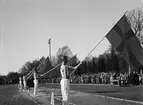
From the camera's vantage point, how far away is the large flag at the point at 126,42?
1108 centimetres

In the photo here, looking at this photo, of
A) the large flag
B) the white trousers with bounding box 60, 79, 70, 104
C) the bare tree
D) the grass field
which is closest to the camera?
the large flag

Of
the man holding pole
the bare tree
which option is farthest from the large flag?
the bare tree

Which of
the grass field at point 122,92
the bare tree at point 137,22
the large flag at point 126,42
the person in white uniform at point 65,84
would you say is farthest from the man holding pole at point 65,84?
the bare tree at point 137,22

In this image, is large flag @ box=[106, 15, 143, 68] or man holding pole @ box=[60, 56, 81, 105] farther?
man holding pole @ box=[60, 56, 81, 105]

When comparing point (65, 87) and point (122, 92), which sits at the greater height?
point (65, 87)

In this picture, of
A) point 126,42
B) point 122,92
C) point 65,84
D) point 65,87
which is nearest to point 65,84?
point 65,84

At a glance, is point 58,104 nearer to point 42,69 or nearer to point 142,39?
point 42,69

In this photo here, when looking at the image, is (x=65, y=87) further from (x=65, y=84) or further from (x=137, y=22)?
(x=137, y=22)

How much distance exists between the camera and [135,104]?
1308 centimetres

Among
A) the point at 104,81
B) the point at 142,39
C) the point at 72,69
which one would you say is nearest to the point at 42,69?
the point at 72,69

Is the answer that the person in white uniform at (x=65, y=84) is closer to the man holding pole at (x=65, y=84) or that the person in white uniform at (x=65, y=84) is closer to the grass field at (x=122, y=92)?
the man holding pole at (x=65, y=84)

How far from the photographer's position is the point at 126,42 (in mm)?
11336

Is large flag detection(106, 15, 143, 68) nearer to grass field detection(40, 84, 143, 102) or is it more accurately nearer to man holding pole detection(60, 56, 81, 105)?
man holding pole detection(60, 56, 81, 105)

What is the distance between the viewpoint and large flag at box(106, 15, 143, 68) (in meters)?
11.1
